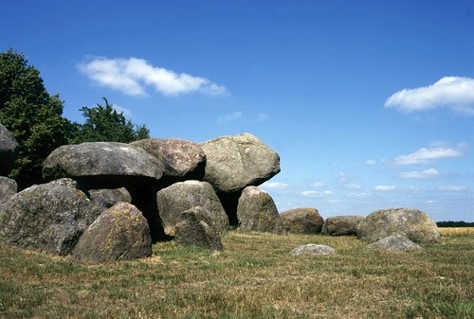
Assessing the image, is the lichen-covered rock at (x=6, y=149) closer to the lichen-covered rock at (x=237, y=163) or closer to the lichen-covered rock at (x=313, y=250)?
the lichen-covered rock at (x=237, y=163)

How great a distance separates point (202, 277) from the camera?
1297 cm

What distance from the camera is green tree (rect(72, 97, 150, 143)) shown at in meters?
60.6

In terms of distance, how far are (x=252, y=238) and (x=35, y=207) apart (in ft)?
38.3

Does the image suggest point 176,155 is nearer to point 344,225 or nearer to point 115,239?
point 344,225

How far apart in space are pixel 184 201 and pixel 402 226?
12425mm

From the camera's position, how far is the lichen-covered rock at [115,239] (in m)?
16.4

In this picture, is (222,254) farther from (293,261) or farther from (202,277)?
(202,277)

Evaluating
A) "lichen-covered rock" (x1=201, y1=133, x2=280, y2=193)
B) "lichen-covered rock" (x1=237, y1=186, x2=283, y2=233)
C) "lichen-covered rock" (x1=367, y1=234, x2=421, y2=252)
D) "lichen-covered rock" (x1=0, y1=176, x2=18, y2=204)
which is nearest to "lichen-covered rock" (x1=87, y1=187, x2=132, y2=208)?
"lichen-covered rock" (x1=0, y1=176, x2=18, y2=204)

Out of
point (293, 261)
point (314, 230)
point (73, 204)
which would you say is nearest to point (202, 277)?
point (293, 261)

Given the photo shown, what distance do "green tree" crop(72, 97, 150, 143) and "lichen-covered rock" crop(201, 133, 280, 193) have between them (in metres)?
24.6

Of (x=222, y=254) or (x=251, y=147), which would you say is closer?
(x=222, y=254)

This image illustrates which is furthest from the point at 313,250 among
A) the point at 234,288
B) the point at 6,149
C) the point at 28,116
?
the point at 28,116

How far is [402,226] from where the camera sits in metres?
28.0

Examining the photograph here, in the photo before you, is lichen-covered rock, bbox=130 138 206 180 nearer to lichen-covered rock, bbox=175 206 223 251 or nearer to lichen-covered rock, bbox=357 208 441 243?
lichen-covered rock, bbox=357 208 441 243
